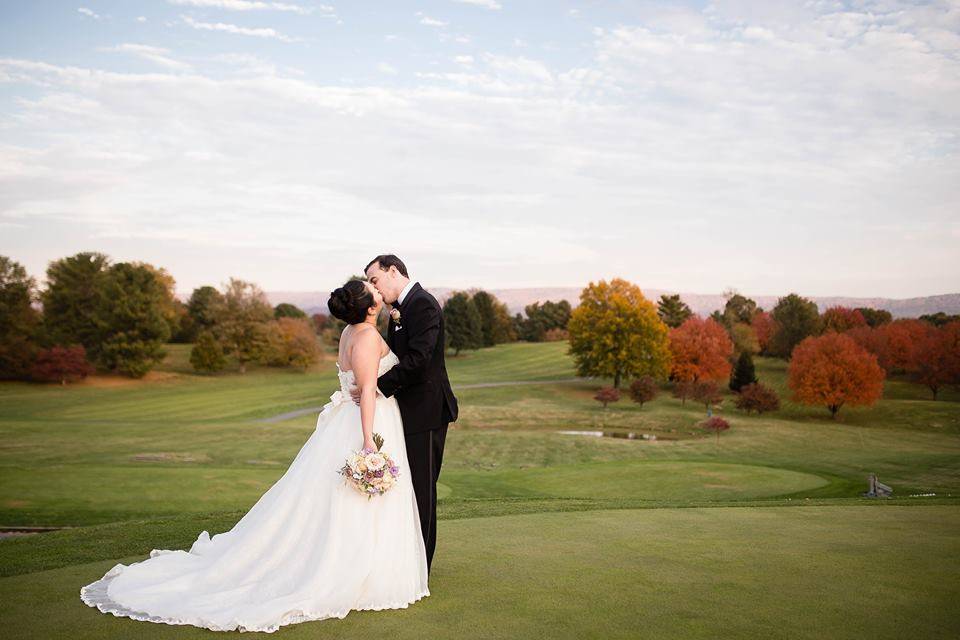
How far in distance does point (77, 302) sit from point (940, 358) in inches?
2897

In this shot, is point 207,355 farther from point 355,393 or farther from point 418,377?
point 418,377

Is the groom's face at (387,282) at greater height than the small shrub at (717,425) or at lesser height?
greater

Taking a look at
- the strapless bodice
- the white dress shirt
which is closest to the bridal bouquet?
the strapless bodice

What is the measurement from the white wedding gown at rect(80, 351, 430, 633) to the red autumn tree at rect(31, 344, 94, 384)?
2341 inches

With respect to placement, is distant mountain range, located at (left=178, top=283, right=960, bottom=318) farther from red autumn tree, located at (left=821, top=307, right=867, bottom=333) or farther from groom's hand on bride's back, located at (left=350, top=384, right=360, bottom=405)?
groom's hand on bride's back, located at (left=350, top=384, right=360, bottom=405)

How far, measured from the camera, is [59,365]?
56844mm

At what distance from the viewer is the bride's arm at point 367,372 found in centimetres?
580

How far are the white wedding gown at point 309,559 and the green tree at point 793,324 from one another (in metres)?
66.5

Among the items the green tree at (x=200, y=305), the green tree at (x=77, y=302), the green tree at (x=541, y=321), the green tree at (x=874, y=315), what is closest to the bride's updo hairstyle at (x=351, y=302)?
the green tree at (x=77, y=302)

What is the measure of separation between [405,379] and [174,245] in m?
55.4

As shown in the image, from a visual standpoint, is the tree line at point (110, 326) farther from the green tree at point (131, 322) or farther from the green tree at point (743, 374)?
the green tree at point (743, 374)

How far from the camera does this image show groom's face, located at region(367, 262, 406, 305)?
617 centimetres

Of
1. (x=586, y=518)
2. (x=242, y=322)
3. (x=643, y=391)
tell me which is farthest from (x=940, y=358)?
(x=242, y=322)

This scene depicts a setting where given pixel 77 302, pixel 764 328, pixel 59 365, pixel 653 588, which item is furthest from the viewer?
pixel 764 328
